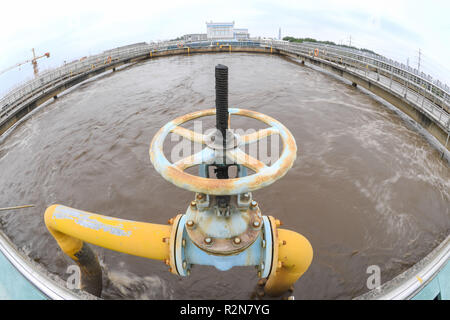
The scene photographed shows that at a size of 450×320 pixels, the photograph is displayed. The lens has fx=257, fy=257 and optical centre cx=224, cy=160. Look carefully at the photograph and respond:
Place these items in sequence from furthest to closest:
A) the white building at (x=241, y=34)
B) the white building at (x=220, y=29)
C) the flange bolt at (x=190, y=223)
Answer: the white building at (x=241, y=34), the white building at (x=220, y=29), the flange bolt at (x=190, y=223)

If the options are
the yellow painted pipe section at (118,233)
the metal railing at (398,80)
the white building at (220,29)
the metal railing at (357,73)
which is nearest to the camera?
the yellow painted pipe section at (118,233)

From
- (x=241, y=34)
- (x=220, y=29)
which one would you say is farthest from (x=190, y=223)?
(x=241, y=34)

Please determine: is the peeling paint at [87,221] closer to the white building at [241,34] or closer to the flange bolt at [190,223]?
the flange bolt at [190,223]

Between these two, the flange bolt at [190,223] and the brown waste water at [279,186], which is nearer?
the flange bolt at [190,223]

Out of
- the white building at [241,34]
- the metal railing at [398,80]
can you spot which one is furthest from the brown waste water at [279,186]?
the white building at [241,34]

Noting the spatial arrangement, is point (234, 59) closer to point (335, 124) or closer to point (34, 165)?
point (335, 124)

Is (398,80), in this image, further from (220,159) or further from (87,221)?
(87,221)

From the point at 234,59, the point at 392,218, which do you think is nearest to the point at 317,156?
the point at 392,218

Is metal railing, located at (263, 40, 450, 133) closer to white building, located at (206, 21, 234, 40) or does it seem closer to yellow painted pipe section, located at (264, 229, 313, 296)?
yellow painted pipe section, located at (264, 229, 313, 296)
